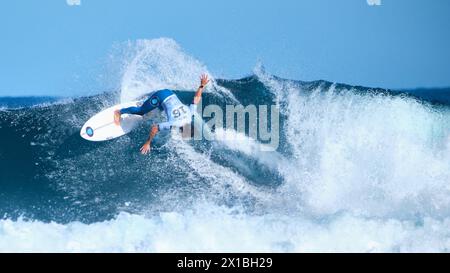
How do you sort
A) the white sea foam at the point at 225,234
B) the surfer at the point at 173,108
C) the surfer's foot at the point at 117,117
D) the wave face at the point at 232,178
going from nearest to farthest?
the white sea foam at the point at 225,234
the wave face at the point at 232,178
the surfer at the point at 173,108
the surfer's foot at the point at 117,117

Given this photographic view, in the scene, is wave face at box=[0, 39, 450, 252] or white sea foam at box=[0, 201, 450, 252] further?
wave face at box=[0, 39, 450, 252]

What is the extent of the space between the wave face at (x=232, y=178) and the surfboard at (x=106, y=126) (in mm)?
128

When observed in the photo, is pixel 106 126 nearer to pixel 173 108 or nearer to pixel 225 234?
pixel 173 108

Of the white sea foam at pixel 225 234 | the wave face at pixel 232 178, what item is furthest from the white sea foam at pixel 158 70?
the white sea foam at pixel 225 234

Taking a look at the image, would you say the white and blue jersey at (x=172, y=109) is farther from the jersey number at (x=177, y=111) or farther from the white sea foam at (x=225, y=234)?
the white sea foam at (x=225, y=234)

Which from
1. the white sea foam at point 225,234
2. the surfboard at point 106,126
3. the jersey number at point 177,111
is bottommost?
the white sea foam at point 225,234

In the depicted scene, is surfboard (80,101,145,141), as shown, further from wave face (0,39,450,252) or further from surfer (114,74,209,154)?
surfer (114,74,209,154)

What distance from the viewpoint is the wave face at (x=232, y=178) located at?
4422 mm

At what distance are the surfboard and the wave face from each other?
0.42 feet

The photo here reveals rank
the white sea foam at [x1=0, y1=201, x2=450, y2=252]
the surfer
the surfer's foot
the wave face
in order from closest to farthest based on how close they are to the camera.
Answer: the white sea foam at [x1=0, y1=201, x2=450, y2=252], the wave face, the surfer, the surfer's foot

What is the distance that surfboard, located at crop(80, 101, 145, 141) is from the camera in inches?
231

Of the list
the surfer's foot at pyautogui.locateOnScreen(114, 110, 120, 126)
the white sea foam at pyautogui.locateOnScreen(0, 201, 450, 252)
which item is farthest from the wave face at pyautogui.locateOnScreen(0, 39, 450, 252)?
the surfer's foot at pyautogui.locateOnScreen(114, 110, 120, 126)

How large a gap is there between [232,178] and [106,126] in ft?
5.75

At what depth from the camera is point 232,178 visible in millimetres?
5484
